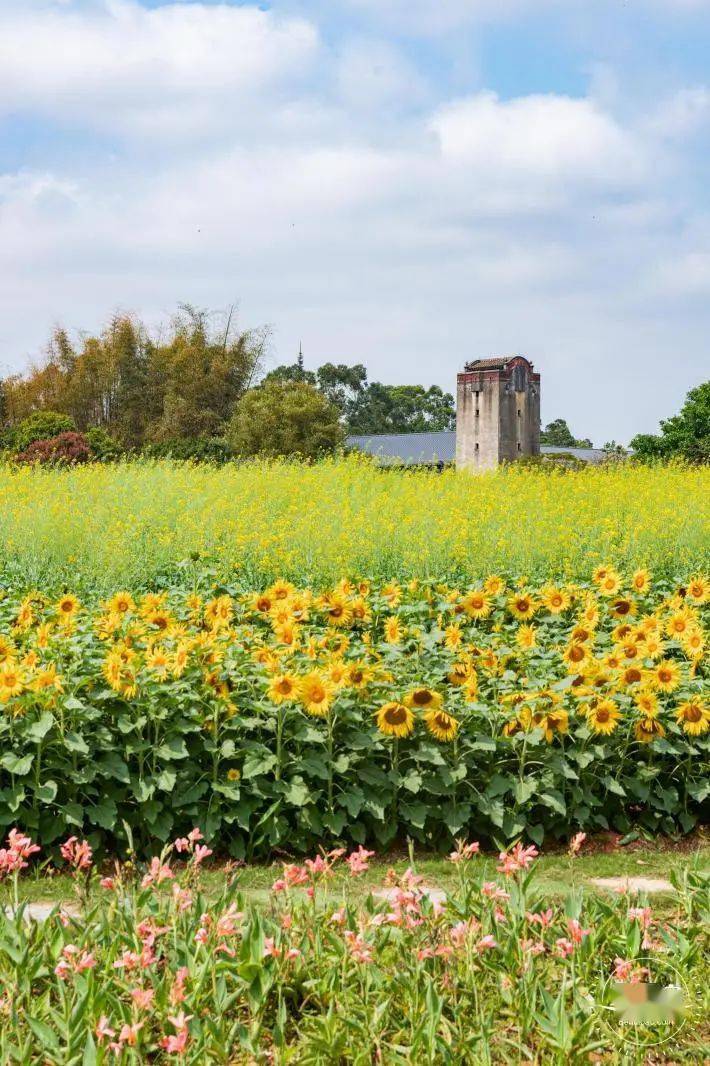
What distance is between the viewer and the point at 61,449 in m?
18.4

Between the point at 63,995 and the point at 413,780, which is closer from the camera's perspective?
the point at 63,995

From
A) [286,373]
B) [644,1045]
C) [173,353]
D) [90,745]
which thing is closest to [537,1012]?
[644,1045]

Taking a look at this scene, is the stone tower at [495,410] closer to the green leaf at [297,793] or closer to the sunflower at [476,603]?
the sunflower at [476,603]

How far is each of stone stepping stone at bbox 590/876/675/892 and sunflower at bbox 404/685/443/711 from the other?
0.68 m

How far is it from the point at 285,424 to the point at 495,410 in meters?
15.0

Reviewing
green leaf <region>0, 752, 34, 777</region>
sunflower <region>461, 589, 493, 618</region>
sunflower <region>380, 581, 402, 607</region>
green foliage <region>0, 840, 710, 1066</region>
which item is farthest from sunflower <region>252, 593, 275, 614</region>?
green foliage <region>0, 840, 710, 1066</region>

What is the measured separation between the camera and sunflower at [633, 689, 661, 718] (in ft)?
10.9

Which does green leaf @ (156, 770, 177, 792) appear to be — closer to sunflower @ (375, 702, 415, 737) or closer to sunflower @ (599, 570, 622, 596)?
sunflower @ (375, 702, 415, 737)

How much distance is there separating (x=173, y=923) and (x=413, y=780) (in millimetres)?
1166

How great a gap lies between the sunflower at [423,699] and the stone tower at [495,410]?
3288cm

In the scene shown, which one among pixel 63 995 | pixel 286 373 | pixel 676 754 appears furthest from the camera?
pixel 286 373

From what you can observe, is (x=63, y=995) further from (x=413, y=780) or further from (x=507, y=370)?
(x=507, y=370)

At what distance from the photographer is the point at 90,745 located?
3.12 m

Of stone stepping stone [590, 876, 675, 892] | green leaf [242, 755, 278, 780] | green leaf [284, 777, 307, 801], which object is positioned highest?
green leaf [242, 755, 278, 780]
